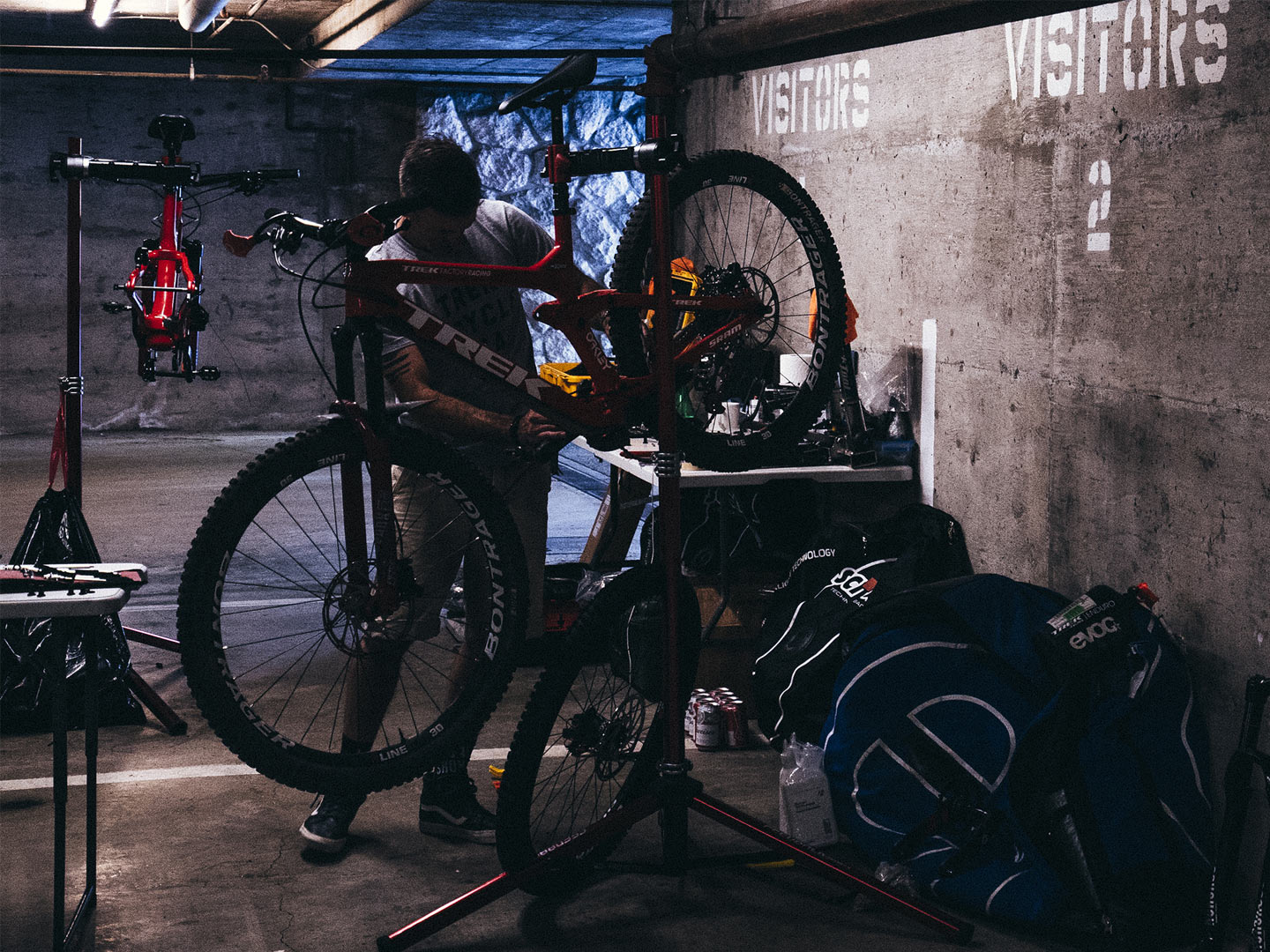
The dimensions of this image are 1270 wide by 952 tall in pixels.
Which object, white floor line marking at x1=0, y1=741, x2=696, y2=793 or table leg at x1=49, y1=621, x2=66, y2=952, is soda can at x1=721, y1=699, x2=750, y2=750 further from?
table leg at x1=49, y1=621, x2=66, y2=952

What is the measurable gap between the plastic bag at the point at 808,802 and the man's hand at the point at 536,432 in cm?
91

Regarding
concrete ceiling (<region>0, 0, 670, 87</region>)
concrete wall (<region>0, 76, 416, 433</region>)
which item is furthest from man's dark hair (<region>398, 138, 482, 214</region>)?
concrete wall (<region>0, 76, 416, 433</region>)

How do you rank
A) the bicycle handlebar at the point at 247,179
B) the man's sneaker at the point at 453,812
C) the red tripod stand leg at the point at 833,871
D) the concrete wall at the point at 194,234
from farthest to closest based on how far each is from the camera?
the concrete wall at the point at 194,234 → the bicycle handlebar at the point at 247,179 → the man's sneaker at the point at 453,812 → the red tripod stand leg at the point at 833,871

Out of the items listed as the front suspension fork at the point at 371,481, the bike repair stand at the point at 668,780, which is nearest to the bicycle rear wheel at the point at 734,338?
the bike repair stand at the point at 668,780

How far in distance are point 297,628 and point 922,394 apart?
7.69 feet

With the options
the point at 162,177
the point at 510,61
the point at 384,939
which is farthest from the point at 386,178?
the point at 384,939

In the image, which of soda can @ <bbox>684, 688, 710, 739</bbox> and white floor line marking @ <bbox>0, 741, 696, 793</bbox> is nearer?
white floor line marking @ <bbox>0, 741, 696, 793</bbox>

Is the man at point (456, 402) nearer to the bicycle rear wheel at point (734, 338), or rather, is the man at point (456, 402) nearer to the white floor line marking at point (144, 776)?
the bicycle rear wheel at point (734, 338)

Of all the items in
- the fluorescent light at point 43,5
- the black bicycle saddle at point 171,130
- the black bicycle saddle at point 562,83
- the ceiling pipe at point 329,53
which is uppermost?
the fluorescent light at point 43,5

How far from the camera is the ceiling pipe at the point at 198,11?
6.37 meters

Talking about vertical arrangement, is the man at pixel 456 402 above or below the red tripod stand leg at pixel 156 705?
above

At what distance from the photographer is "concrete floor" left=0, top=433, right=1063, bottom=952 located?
2.43 meters

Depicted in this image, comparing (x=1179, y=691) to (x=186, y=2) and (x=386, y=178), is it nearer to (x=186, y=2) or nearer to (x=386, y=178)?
(x=186, y=2)

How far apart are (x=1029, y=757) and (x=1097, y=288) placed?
1.04m
